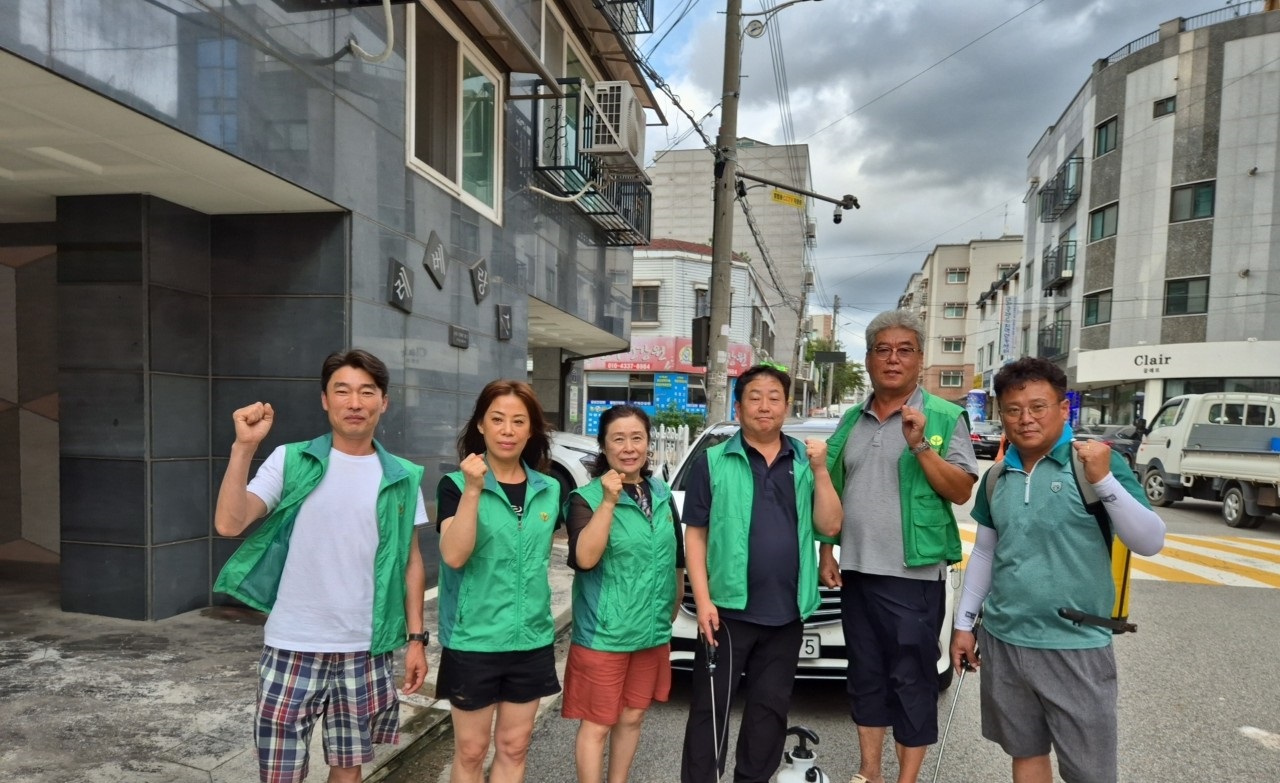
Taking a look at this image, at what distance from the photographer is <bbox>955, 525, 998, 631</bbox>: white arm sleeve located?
2.64 meters

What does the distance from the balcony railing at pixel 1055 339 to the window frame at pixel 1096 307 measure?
1.88 meters

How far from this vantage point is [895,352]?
2.91m

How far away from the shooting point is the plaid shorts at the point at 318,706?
7.48 feet

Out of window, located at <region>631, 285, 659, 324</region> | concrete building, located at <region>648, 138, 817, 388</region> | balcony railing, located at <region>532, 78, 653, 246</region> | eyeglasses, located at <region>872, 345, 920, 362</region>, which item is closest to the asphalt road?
eyeglasses, located at <region>872, 345, 920, 362</region>

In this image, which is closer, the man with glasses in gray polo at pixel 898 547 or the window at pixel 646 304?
the man with glasses in gray polo at pixel 898 547

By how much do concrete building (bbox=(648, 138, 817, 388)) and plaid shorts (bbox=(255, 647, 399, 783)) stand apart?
38840 mm

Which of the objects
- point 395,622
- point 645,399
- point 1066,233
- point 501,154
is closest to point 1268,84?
point 1066,233

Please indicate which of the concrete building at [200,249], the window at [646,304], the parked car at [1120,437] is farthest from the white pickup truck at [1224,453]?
the window at [646,304]

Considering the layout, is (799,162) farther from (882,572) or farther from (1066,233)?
(882,572)

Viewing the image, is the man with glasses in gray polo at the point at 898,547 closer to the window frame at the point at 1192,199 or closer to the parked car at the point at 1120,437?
the parked car at the point at 1120,437

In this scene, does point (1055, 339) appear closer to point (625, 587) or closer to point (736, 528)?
point (736, 528)

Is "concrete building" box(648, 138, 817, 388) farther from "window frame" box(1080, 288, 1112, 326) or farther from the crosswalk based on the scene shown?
the crosswalk

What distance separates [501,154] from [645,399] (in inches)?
874

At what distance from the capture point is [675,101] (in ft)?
33.7
